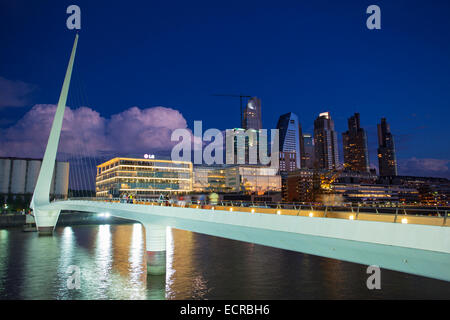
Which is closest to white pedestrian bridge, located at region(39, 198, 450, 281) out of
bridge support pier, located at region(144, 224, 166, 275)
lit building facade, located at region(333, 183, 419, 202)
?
bridge support pier, located at region(144, 224, 166, 275)

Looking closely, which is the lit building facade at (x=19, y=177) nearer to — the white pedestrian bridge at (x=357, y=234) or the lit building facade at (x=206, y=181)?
the lit building facade at (x=206, y=181)

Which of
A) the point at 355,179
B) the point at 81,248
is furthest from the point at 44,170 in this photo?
the point at 355,179

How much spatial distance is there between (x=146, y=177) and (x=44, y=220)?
78.0 meters

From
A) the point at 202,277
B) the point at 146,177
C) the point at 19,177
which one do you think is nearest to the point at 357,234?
the point at 202,277

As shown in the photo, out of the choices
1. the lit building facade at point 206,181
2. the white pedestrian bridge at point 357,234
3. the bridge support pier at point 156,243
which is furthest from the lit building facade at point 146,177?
the white pedestrian bridge at point 357,234

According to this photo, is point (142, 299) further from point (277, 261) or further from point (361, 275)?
point (361, 275)

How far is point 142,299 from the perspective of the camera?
1063 inches

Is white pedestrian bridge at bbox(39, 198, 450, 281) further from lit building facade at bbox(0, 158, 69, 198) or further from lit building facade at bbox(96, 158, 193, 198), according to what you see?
lit building facade at bbox(0, 158, 69, 198)

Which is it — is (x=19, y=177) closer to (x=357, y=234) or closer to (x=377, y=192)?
(x=377, y=192)

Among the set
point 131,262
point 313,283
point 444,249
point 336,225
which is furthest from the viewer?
point 131,262

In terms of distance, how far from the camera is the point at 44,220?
73.6 metres
